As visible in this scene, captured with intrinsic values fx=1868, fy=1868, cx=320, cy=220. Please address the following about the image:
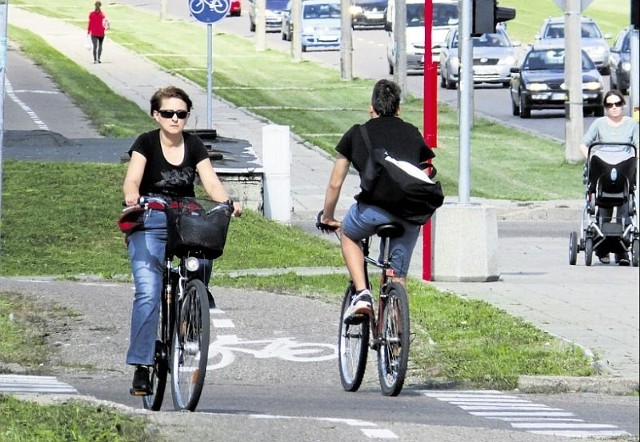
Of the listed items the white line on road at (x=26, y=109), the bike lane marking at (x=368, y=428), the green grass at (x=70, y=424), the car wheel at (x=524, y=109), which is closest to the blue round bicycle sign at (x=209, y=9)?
the white line on road at (x=26, y=109)

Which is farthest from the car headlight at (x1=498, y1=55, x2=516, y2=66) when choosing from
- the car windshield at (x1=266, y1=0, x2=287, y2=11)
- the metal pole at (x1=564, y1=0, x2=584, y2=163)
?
the car windshield at (x1=266, y1=0, x2=287, y2=11)

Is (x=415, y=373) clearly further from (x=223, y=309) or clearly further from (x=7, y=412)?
(x=7, y=412)

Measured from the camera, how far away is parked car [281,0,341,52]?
63469 millimetres

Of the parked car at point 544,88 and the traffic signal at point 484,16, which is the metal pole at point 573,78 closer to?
the parked car at point 544,88

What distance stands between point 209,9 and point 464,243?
38.7 feet

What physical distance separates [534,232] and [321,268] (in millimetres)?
6291

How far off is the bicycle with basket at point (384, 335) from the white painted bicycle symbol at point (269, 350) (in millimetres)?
1287

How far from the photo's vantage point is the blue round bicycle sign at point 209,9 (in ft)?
88.6

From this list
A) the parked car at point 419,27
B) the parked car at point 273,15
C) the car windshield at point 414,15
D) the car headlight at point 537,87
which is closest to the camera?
the car headlight at point 537,87

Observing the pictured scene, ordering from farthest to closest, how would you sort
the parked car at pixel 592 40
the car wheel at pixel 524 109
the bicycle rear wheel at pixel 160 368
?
the parked car at pixel 592 40, the car wheel at pixel 524 109, the bicycle rear wheel at pixel 160 368

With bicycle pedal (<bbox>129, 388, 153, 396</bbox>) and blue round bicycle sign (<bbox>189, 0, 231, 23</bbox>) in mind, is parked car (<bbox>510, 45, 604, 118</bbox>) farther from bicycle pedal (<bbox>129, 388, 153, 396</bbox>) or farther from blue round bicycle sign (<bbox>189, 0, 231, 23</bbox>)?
Answer: bicycle pedal (<bbox>129, 388, 153, 396</bbox>)

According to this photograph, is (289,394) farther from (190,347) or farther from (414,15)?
(414,15)

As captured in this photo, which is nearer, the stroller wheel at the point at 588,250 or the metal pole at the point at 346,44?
the stroller wheel at the point at 588,250

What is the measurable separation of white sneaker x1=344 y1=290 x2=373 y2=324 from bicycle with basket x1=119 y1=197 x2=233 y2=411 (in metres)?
1.32
